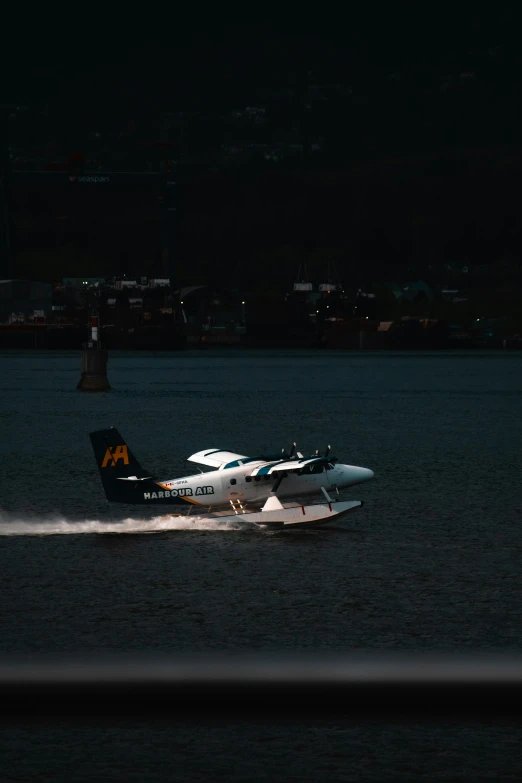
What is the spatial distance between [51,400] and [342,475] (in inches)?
4637

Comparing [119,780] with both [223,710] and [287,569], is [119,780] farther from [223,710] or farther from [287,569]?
[287,569]

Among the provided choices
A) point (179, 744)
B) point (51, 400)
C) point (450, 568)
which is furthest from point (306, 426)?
point (179, 744)

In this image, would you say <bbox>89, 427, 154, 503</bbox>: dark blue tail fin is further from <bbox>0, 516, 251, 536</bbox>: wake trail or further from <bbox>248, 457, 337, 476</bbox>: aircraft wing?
<bbox>248, 457, 337, 476</bbox>: aircraft wing

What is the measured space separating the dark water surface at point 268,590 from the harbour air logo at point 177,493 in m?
1.77

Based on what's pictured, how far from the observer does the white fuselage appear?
43.9 m

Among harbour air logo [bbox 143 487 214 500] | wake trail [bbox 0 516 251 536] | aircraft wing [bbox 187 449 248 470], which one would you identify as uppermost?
aircraft wing [bbox 187 449 248 470]

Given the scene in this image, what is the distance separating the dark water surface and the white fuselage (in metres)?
1.66

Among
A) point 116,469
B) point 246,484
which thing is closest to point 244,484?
point 246,484

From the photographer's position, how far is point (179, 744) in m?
17.0

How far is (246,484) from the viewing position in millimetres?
44562

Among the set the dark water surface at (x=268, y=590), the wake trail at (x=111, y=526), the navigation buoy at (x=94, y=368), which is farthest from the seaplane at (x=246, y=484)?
the navigation buoy at (x=94, y=368)

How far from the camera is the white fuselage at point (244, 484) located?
→ 144 ft

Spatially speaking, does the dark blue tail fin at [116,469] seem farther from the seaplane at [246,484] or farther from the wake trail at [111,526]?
the wake trail at [111,526]

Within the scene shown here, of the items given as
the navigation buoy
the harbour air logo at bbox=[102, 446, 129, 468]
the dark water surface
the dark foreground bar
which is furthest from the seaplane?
the navigation buoy
